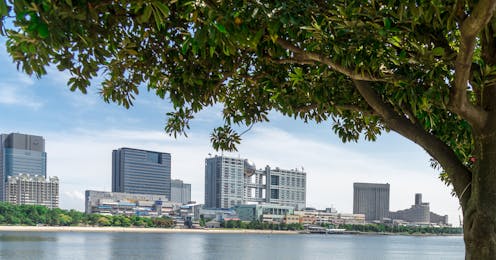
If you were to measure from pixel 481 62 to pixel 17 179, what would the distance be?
468 feet

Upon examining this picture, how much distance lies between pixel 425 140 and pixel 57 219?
338 feet

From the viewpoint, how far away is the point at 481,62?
3.43m

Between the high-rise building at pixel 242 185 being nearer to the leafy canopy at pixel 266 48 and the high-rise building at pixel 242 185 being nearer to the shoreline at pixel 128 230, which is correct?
the shoreline at pixel 128 230

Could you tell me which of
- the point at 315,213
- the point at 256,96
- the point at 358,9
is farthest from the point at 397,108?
the point at 315,213

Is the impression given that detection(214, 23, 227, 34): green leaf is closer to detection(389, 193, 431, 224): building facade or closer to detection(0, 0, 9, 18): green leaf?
detection(0, 0, 9, 18): green leaf

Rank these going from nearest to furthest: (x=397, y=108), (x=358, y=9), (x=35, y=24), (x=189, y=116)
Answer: (x=35, y=24)
(x=358, y=9)
(x=397, y=108)
(x=189, y=116)

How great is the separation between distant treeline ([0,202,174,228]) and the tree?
9885 cm

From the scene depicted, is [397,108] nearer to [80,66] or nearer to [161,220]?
[80,66]

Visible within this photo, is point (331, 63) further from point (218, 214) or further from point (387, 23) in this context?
point (218, 214)

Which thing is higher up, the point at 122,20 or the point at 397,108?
the point at 122,20

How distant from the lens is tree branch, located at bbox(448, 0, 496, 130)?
8.90ft

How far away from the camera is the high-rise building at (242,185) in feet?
463

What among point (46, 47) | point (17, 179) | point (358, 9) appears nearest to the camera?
point (46, 47)

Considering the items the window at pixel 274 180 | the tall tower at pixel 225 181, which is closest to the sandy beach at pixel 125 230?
the tall tower at pixel 225 181
